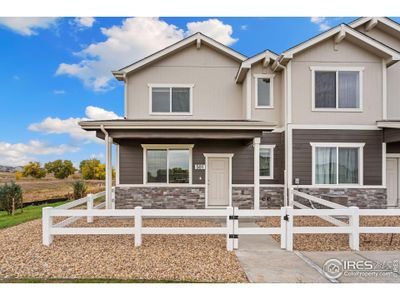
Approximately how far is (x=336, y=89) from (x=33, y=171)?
1259 inches

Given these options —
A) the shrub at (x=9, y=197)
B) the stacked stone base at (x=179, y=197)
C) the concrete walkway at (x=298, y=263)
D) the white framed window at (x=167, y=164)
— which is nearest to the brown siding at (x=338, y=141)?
the stacked stone base at (x=179, y=197)

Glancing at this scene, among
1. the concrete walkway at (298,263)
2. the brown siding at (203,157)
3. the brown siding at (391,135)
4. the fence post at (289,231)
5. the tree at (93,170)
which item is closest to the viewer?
the concrete walkway at (298,263)

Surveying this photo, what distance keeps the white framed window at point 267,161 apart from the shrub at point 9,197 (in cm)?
1085

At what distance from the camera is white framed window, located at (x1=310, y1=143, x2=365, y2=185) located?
9.81 metres

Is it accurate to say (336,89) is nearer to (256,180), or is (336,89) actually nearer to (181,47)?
(256,180)

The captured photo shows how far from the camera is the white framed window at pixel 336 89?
982cm

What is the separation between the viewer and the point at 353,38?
971 centimetres

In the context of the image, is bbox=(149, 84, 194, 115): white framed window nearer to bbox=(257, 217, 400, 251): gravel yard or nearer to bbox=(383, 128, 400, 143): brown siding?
bbox=(257, 217, 400, 251): gravel yard

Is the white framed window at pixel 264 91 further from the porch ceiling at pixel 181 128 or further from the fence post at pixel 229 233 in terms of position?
the fence post at pixel 229 233

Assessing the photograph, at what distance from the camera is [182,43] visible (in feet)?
35.4

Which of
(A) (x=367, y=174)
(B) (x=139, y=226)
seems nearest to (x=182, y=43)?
(B) (x=139, y=226)

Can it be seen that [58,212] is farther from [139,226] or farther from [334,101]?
[334,101]

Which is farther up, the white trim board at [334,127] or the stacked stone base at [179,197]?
the white trim board at [334,127]

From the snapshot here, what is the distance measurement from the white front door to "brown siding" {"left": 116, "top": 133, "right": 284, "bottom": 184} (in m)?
4.60
